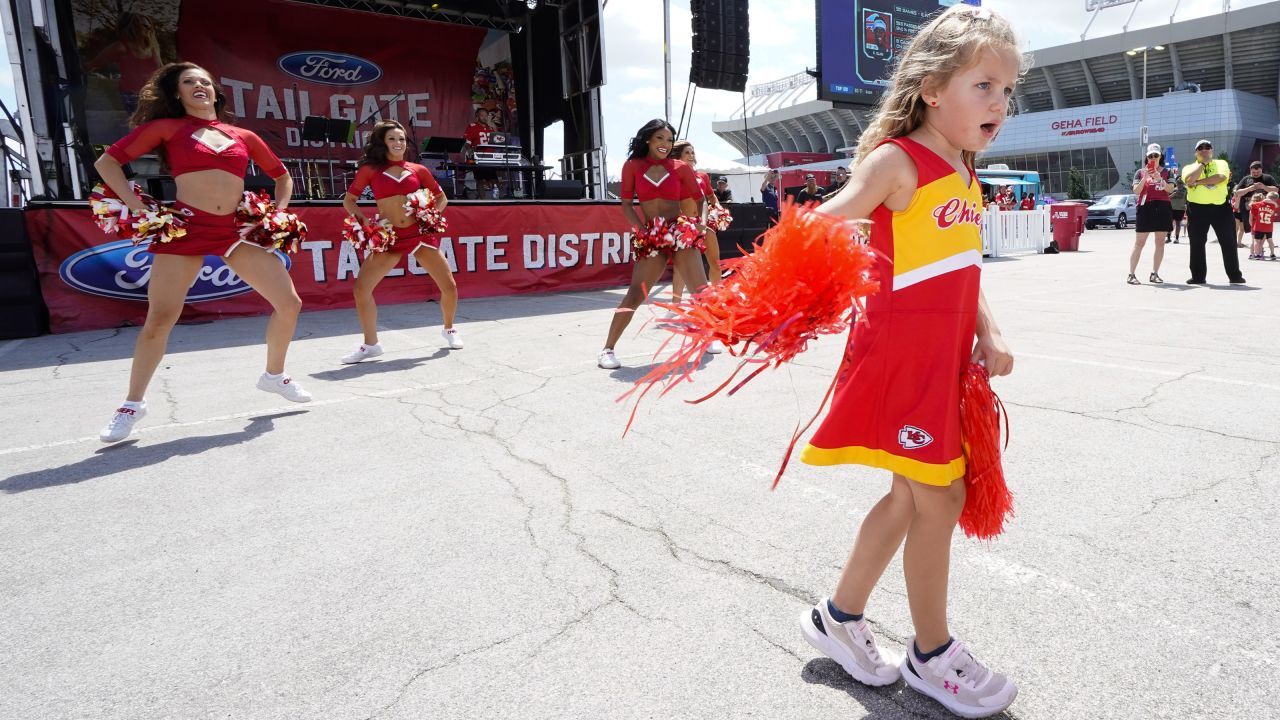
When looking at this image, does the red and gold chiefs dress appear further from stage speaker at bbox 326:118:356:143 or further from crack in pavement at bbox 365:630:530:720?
stage speaker at bbox 326:118:356:143

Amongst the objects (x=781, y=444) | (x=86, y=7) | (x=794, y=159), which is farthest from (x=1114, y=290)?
(x=794, y=159)

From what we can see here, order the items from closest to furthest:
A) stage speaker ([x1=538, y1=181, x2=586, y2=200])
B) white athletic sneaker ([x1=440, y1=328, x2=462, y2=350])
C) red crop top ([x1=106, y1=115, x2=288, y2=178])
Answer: red crop top ([x1=106, y1=115, x2=288, y2=178]), white athletic sneaker ([x1=440, y1=328, x2=462, y2=350]), stage speaker ([x1=538, y1=181, x2=586, y2=200])

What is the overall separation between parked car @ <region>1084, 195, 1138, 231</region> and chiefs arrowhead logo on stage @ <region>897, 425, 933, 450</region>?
120 feet

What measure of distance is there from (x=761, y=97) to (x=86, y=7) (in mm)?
74815

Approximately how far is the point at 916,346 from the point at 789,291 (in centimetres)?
35

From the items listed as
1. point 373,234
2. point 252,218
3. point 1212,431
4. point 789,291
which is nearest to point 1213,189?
point 1212,431

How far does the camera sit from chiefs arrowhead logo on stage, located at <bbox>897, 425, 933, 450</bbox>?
5.21 ft

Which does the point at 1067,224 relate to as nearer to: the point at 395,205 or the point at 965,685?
the point at 395,205

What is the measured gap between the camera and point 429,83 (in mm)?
16828

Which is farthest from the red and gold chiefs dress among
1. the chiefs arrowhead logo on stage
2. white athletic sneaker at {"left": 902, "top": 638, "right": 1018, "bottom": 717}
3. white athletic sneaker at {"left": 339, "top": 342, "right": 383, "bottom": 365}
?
white athletic sneaker at {"left": 339, "top": 342, "right": 383, "bottom": 365}

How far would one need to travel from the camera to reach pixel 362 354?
6.00m

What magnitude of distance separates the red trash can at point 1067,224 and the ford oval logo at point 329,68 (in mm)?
16316

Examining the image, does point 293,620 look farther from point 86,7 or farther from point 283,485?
point 86,7

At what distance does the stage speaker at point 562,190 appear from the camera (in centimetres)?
1373
